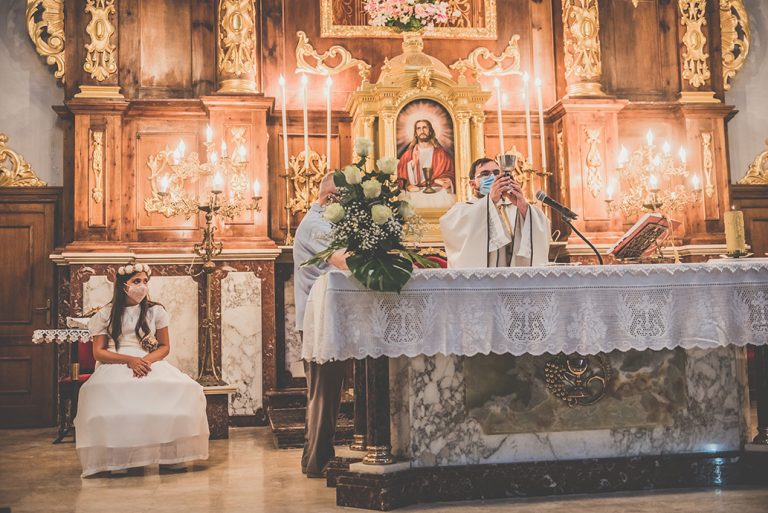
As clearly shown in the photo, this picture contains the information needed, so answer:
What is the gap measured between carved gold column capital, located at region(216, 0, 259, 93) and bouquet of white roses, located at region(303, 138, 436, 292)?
15.5 ft

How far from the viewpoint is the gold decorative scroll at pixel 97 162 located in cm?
950

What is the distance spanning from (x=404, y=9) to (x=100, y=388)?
497 centimetres

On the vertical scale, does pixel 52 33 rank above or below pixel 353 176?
above

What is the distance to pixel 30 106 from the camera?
10.2 meters

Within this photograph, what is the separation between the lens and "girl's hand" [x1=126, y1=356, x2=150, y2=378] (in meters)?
6.79

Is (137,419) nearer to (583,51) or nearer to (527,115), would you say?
(527,115)

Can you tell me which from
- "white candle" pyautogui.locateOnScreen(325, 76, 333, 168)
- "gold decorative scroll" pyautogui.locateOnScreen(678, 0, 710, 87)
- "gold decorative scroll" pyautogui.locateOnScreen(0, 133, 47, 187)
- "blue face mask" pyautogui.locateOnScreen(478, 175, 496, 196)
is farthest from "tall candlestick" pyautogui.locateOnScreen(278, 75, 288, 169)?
"gold decorative scroll" pyautogui.locateOnScreen(678, 0, 710, 87)

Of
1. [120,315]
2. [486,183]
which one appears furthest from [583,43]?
[120,315]

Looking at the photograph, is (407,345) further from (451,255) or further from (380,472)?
(451,255)

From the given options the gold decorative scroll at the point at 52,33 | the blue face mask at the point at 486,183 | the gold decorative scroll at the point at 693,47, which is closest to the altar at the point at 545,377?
the blue face mask at the point at 486,183

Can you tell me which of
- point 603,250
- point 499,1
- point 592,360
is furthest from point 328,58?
point 592,360

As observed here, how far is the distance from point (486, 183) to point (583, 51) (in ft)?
15.2

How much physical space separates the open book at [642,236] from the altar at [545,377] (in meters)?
0.54

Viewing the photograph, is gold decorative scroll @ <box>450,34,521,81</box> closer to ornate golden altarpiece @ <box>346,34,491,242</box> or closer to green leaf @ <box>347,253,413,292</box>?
ornate golden altarpiece @ <box>346,34,491,242</box>
